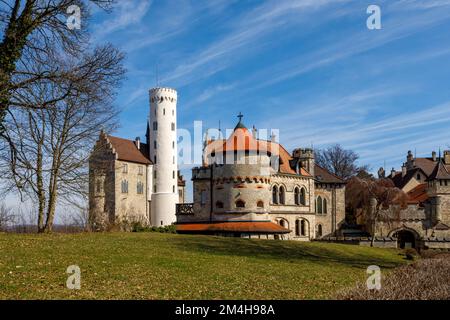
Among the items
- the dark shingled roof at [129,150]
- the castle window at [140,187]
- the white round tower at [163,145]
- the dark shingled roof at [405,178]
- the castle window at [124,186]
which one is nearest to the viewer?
the castle window at [124,186]

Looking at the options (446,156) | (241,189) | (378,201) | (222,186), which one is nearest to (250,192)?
(241,189)

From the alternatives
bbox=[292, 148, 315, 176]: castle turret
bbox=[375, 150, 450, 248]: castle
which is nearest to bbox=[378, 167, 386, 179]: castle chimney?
bbox=[375, 150, 450, 248]: castle

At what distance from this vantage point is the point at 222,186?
4288cm

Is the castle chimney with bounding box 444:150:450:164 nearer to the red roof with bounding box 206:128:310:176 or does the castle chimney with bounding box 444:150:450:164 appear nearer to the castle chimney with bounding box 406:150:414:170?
the castle chimney with bounding box 406:150:414:170

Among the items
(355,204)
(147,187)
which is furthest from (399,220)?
(147,187)

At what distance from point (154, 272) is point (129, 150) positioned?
2174 inches

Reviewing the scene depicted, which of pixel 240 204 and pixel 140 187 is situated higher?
pixel 140 187

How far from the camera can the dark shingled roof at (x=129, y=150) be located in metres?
66.8

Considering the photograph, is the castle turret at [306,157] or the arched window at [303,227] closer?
the arched window at [303,227]

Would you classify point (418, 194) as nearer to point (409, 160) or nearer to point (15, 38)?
point (409, 160)

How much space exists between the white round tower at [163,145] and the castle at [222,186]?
15cm

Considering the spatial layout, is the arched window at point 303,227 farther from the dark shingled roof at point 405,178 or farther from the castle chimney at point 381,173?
the castle chimney at point 381,173

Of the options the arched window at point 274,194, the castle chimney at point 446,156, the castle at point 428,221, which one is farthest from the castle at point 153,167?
the castle chimney at point 446,156
